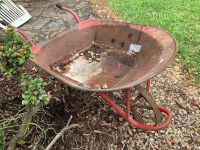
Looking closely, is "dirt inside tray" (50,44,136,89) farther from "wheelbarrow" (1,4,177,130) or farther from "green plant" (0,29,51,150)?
"green plant" (0,29,51,150)

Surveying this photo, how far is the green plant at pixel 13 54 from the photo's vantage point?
2.76 meters

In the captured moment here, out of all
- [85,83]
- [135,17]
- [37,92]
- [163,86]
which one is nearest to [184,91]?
[163,86]

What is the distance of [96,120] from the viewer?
379cm

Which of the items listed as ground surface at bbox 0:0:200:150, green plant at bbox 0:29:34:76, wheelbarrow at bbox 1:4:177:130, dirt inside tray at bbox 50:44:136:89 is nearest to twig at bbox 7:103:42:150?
ground surface at bbox 0:0:200:150

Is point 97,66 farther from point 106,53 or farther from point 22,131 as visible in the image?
point 22,131

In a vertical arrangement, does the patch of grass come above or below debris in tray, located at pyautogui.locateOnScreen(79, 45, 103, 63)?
below

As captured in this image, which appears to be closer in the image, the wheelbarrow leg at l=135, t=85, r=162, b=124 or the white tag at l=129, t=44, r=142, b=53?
the wheelbarrow leg at l=135, t=85, r=162, b=124

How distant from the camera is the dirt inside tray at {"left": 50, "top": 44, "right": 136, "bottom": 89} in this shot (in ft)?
12.0

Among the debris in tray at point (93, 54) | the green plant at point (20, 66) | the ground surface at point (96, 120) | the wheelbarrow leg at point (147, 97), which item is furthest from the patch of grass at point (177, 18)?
the green plant at point (20, 66)

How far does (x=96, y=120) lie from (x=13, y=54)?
135 cm

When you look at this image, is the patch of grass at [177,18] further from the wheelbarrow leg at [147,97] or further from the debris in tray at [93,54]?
the wheelbarrow leg at [147,97]

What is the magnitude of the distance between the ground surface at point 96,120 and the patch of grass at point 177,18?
606 millimetres

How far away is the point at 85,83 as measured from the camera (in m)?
3.61

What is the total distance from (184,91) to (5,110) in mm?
2105
